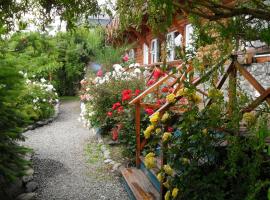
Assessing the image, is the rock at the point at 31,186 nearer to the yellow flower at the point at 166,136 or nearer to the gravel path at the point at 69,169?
the gravel path at the point at 69,169

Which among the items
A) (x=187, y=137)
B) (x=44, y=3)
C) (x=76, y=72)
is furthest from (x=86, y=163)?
(x=76, y=72)

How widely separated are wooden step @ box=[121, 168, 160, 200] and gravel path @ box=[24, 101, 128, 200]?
241 millimetres

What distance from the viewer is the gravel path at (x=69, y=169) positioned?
502cm

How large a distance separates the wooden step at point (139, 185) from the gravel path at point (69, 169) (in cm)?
24

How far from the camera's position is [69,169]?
629cm

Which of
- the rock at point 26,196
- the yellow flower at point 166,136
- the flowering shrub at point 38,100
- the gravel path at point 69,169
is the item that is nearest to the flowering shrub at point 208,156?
the yellow flower at point 166,136

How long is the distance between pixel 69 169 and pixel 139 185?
7.13 ft

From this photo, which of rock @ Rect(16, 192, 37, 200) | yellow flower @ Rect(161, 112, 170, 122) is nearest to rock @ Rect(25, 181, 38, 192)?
rock @ Rect(16, 192, 37, 200)

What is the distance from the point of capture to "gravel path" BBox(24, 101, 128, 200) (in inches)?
198

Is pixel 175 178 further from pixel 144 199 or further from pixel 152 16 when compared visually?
pixel 152 16

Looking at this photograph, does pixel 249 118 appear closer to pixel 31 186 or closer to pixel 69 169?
pixel 31 186

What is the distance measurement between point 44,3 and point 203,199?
2088 millimetres

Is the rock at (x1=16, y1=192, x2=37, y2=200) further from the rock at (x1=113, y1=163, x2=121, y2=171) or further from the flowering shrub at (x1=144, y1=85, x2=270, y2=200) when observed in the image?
the flowering shrub at (x1=144, y1=85, x2=270, y2=200)

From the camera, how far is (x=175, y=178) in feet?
10.2
